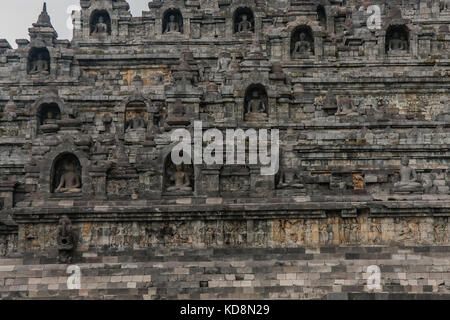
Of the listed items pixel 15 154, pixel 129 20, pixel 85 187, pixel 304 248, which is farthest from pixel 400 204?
pixel 129 20

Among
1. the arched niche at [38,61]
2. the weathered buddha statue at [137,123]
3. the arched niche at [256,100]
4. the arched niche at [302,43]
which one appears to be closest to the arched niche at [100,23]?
the arched niche at [38,61]

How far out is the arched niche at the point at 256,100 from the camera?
45.5 m

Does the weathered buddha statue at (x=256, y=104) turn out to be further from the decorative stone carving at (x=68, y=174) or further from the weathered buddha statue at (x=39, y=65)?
the weathered buddha statue at (x=39, y=65)

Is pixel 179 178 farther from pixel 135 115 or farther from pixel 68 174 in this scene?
pixel 135 115

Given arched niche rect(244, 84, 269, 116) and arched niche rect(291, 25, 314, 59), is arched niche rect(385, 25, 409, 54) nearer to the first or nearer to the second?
arched niche rect(291, 25, 314, 59)

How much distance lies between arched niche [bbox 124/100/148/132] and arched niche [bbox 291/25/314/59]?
9444 mm

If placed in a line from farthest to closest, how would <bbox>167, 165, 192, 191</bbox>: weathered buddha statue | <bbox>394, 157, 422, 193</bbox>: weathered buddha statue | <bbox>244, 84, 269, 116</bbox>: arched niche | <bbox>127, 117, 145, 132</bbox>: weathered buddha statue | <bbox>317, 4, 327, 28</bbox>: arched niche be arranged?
<bbox>317, 4, 327, 28</bbox>: arched niche → <bbox>127, 117, 145, 132</bbox>: weathered buddha statue → <bbox>244, 84, 269, 116</bbox>: arched niche → <bbox>167, 165, 192, 191</bbox>: weathered buddha statue → <bbox>394, 157, 422, 193</bbox>: weathered buddha statue

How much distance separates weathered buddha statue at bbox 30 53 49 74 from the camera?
5319cm

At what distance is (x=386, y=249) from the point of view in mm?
36719

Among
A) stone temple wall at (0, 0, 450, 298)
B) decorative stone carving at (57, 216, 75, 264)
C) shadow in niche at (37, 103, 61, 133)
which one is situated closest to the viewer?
decorative stone carving at (57, 216, 75, 264)

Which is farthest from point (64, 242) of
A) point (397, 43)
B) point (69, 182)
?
point (397, 43)

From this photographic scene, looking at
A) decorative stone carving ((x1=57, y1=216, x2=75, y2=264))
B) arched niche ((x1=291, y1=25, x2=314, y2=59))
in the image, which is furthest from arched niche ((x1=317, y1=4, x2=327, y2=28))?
decorative stone carving ((x1=57, y1=216, x2=75, y2=264))

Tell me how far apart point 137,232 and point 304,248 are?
724cm

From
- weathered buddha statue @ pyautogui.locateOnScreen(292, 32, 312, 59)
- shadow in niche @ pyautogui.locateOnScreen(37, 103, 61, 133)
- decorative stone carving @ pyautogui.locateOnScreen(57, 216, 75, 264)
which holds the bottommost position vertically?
decorative stone carving @ pyautogui.locateOnScreen(57, 216, 75, 264)
